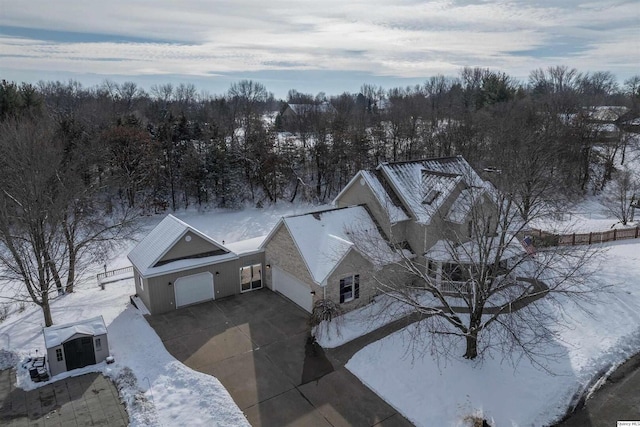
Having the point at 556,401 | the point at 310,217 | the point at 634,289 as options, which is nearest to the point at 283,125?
the point at 310,217

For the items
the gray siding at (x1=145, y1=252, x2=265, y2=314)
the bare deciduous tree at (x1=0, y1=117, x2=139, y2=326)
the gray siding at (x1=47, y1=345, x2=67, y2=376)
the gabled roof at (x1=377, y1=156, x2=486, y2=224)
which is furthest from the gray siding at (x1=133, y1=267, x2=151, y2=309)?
the gabled roof at (x1=377, y1=156, x2=486, y2=224)

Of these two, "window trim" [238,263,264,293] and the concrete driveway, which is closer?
the concrete driveway

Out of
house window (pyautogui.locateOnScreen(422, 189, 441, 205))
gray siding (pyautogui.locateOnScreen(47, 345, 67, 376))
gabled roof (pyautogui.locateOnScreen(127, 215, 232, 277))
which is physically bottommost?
gray siding (pyautogui.locateOnScreen(47, 345, 67, 376))

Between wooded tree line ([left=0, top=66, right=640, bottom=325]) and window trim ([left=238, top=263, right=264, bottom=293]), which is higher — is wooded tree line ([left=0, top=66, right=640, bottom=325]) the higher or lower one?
the higher one

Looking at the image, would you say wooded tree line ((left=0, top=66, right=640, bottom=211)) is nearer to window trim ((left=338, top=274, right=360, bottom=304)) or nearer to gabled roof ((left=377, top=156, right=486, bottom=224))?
gabled roof ((left=377, top=156, right=486, bottom=224))

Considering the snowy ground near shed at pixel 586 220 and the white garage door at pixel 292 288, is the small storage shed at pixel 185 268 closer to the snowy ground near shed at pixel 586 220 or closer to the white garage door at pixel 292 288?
the white garage door at pixel 292 288

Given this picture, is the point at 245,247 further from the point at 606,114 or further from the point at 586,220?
the point at 606,114

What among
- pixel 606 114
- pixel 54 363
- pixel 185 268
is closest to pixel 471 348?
pixel 185 268
